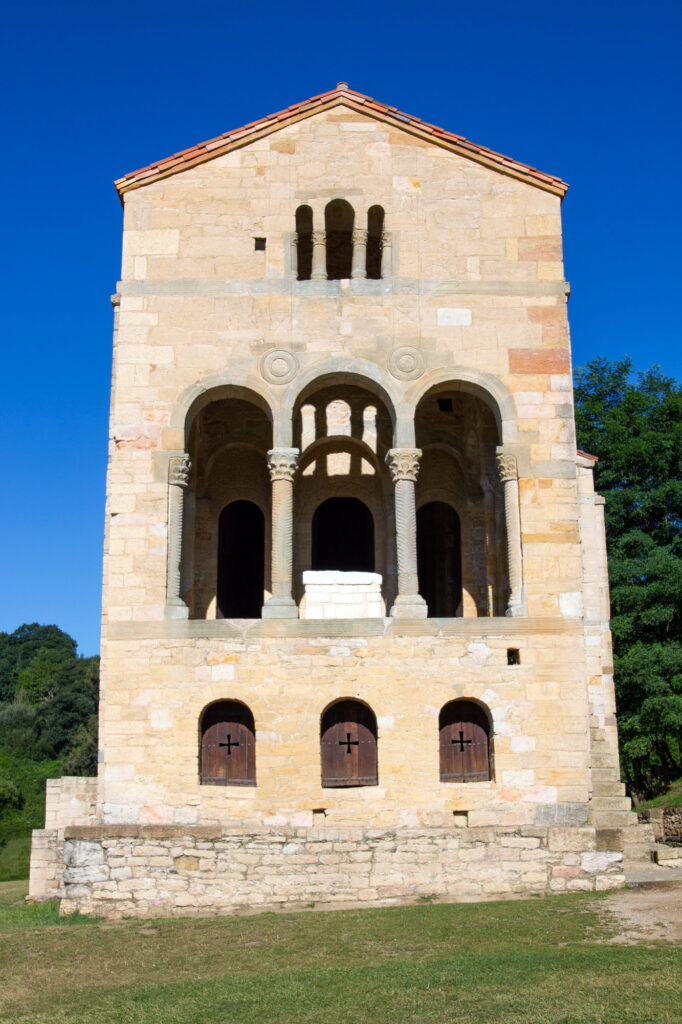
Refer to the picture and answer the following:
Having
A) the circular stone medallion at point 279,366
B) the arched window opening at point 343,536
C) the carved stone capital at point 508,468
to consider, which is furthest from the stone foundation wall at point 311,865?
the circular stone medallion at point 279,366

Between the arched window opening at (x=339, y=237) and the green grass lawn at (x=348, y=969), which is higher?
the arched window opening at (x=339, y=237)

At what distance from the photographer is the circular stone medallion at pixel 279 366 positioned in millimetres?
16844

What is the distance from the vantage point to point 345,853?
583 inches

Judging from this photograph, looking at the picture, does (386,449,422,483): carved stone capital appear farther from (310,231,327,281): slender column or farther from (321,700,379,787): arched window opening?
(321,700,379,787): arched window opening

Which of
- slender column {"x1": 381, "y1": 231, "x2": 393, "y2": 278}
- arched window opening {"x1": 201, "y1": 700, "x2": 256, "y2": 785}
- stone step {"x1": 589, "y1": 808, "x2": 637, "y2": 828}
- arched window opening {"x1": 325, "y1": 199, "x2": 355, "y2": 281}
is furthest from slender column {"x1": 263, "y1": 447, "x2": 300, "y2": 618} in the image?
stone step {"x1": 589, "y1": 808, "x2": 637, "y2": 828}

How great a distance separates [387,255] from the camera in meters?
17.3

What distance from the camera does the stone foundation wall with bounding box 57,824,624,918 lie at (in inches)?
578

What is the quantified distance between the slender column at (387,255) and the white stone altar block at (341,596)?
540 centimetres

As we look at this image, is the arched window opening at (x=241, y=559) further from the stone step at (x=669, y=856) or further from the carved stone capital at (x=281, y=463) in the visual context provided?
the stone step at (x=669, y=856)

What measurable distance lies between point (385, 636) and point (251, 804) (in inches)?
132

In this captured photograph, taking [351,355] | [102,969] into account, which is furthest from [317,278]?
[102,969]

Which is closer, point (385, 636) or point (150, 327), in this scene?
point (385, 636)

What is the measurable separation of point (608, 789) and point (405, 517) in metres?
5.85

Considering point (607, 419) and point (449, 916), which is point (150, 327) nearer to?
point (449, 916)
